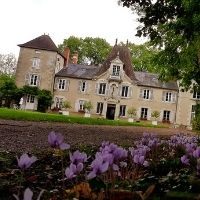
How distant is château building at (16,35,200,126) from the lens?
60.8 meters

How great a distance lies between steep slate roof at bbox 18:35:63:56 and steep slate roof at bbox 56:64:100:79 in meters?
3.55

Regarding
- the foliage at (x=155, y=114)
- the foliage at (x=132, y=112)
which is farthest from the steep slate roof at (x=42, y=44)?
the foliage at (x=155, y=114)

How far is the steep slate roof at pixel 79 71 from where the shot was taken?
204ft

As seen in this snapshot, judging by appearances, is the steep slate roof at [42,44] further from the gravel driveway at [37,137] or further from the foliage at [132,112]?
the gravel driveway at [37,137]

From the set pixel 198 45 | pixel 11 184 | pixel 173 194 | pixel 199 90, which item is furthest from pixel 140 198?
pixel 198 45

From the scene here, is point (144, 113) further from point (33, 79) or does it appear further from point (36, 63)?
point (36, 63)

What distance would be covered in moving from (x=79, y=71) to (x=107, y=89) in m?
5.45

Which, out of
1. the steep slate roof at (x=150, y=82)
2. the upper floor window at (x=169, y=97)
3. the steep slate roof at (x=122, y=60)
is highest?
the steep slate roof at (x=122, y=60)

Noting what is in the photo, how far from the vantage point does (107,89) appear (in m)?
61.5

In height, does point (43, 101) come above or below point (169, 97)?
below

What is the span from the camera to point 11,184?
291 cm

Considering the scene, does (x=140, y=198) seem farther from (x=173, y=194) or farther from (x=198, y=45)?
(x=198, y=45)

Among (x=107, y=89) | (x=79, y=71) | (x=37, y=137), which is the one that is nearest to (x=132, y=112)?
(x=107, y=89)

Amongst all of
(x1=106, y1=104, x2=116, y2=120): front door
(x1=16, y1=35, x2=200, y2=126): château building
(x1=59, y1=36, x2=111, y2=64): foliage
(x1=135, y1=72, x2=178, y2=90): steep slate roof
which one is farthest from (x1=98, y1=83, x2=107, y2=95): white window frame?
(x1=59, y1=36, x2=111, y2=64): foliage
